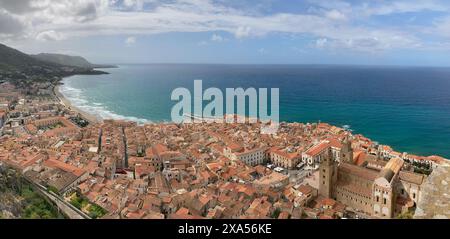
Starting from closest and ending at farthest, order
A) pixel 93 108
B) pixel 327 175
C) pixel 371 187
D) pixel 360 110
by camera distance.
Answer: pixel 371 187, pixel 327 175, pixel 93 108, pixel 360 110

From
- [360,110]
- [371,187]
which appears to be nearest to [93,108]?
[360,110]

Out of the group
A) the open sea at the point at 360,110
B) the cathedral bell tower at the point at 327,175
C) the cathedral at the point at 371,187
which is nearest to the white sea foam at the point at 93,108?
the open sea at the point at 360,110

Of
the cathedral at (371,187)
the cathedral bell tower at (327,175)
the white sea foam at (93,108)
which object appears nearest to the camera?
the cathedral at (371,187)

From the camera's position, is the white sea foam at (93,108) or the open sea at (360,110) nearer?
the open sea at (360,110)

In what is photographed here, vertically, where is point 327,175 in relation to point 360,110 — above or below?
below

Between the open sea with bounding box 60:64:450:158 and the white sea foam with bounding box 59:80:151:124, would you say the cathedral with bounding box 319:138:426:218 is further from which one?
the white sea foam with bounding box 59:80:151:124

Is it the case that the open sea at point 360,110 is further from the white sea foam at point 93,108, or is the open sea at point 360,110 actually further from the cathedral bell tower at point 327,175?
the cathedral bell tower at point 327,175

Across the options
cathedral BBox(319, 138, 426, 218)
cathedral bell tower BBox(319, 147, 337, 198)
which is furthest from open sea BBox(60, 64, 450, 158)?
cathedral bell tower BBox(319, 147, 337, 198)

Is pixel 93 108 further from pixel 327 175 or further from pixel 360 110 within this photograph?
pixel 327 175
